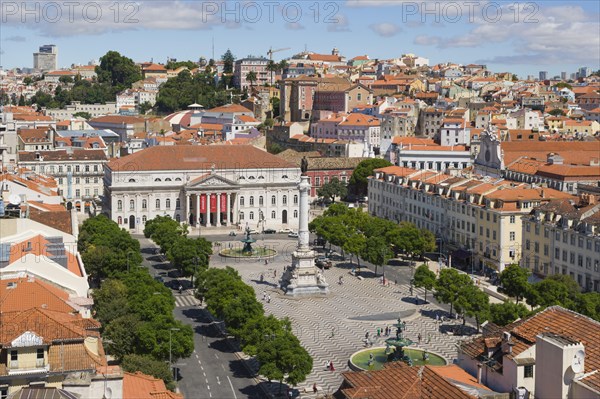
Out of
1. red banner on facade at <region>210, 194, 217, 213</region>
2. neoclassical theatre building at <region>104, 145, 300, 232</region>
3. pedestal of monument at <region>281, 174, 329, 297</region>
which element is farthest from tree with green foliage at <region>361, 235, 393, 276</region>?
red banner on facade at <region>210, 194, 217, 213</region>

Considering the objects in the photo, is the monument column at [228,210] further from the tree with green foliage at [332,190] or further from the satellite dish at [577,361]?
the satellite dish at [577,361]

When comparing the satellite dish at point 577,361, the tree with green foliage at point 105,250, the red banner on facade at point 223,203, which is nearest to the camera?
the satellite dish at point 577,361

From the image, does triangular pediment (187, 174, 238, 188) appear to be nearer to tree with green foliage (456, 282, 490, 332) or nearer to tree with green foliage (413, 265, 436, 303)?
tree with green foliage (413, 265, 436, 303)

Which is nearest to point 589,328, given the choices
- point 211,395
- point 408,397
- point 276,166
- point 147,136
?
point 408,397

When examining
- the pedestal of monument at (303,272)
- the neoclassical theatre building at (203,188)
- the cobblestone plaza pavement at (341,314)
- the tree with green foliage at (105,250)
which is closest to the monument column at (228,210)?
the neoclassical theatre building at (203,188)

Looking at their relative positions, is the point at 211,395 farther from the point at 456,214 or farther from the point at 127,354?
the point at 456,214

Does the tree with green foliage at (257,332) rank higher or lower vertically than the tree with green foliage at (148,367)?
lower
